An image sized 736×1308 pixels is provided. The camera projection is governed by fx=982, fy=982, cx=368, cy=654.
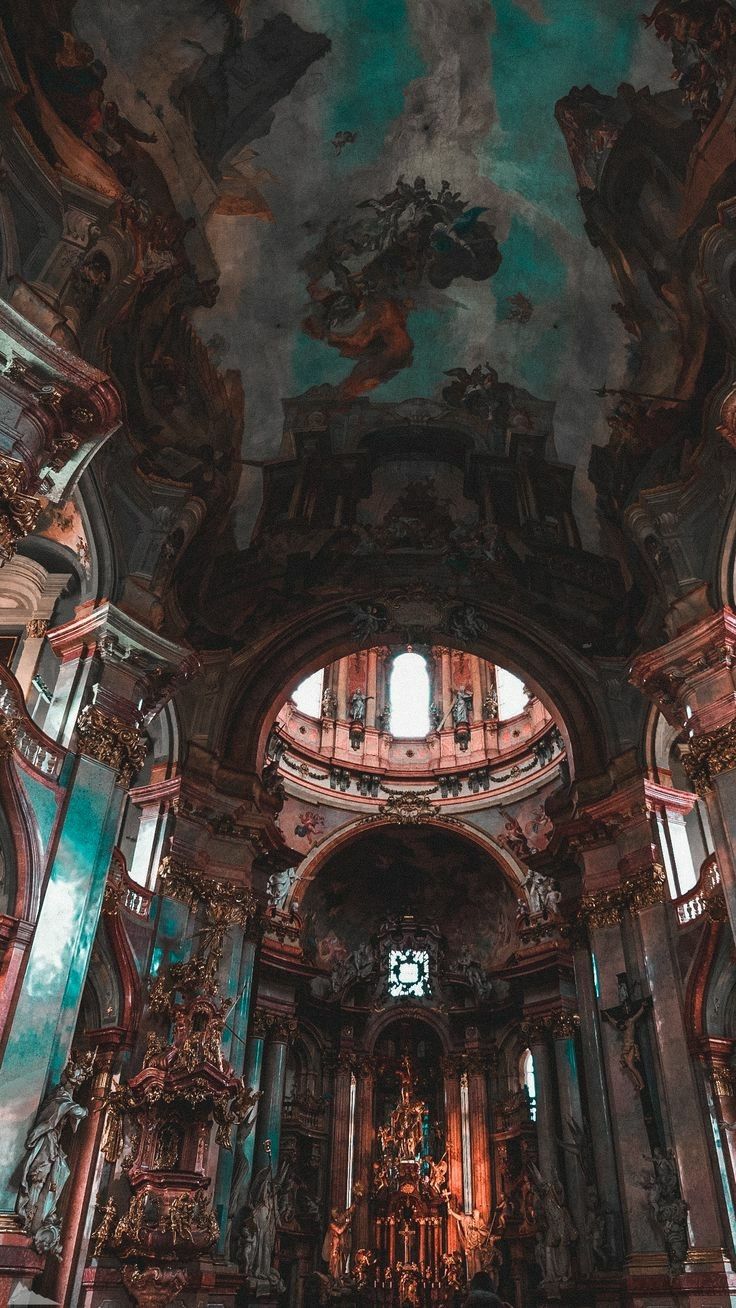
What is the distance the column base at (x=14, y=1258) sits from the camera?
9383 mm

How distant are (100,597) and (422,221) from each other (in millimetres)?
7476

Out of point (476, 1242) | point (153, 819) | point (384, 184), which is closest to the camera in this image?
point (384, 184)

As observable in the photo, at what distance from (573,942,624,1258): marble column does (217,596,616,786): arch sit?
358cm

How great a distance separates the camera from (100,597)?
46.9 feet

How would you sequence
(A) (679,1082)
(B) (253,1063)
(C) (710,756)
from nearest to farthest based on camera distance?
(C) (710,756) < (A) (679,1082) < (B) (253,1063)

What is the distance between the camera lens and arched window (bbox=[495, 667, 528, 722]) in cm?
2956

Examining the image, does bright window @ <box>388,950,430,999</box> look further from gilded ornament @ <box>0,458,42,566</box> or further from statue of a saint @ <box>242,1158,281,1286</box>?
gilded ornament @ <box>0,458,42,566</box>

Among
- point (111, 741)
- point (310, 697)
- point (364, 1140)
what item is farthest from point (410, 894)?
point (111, 741)

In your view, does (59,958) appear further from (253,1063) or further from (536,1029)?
(536,1029)

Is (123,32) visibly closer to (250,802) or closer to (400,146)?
(400,146)

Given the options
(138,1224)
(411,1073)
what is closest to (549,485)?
(138,1224)

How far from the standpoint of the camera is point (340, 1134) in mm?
25672

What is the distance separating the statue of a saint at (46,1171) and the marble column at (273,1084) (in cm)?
958

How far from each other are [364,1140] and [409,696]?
1285 cm
